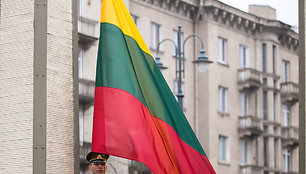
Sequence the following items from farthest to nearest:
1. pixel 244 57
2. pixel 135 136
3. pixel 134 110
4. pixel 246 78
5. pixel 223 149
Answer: pixel 244 57
pixel 246 78
pixel 223 149
pixel 134 110
pixel 135 136

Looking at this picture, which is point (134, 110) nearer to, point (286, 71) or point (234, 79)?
point (234, 79)

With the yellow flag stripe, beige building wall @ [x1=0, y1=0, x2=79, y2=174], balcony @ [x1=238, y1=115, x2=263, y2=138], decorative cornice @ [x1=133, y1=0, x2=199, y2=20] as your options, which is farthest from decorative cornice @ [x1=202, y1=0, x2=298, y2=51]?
beige building wall @ [x1=0, y1=0, x2=79, y2=174]

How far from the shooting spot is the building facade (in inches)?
1460

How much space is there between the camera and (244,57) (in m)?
43.1

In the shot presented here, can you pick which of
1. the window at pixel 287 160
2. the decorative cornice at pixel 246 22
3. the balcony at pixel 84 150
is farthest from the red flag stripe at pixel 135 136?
the window at pixel 287 160

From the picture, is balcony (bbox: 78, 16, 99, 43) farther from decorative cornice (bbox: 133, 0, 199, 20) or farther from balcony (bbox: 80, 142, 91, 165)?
decorative cornice (bbox: 133, 0, 199, 20)

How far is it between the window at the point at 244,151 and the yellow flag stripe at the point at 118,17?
35402mm

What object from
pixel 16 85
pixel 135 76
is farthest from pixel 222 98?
pixel 16 85

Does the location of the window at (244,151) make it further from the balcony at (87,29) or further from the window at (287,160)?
the balcony at (87,29)

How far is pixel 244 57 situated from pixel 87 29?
15133 millimetres

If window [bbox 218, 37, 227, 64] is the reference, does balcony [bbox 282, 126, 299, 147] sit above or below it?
below

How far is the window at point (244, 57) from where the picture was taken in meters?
42.7

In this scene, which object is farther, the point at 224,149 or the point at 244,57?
the point at 244,57

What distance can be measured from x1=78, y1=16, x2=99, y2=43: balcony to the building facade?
371cm
